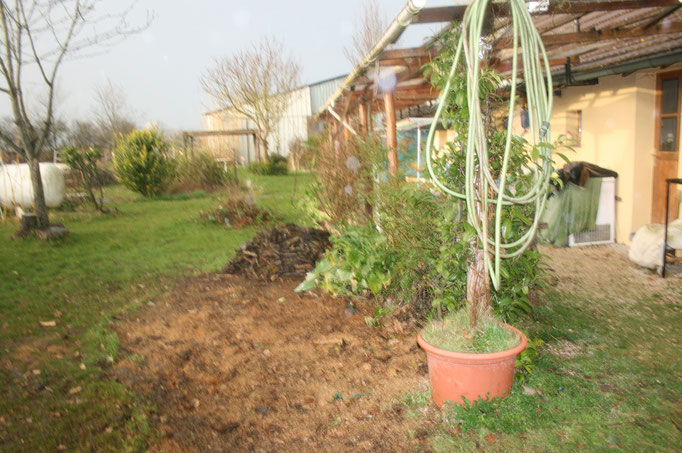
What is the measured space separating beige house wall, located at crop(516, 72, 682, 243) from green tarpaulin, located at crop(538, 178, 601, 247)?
0.41 meters

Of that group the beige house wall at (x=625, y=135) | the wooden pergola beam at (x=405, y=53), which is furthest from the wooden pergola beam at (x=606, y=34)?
the beige house wall at (x=625, y=135)

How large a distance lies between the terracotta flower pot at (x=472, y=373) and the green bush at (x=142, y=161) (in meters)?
12.7

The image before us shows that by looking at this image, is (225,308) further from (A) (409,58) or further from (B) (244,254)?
(A) (409,58)

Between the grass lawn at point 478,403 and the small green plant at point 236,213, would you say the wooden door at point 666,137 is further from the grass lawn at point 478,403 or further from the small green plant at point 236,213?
the small green plant at point 236,213

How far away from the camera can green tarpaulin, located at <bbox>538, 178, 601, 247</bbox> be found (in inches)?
284

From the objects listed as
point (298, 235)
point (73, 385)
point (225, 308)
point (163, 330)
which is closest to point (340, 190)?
point (298, 235)

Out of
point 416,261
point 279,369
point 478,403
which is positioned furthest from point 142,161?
point 478,403

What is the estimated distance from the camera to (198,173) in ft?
→ 52.0

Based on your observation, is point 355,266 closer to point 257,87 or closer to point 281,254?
point 281,254

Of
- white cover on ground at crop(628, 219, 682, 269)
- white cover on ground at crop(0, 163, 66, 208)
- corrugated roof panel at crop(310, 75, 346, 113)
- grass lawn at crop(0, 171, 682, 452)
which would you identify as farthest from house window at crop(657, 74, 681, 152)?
corrugated roof panel at crop(310, 75, 346, 113)

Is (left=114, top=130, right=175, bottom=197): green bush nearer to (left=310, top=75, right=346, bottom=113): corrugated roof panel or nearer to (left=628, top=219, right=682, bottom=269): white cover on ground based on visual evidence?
(left=628, top=219, right=682, bottom=269): white cover on ground

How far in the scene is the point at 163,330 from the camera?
4504 millimetres

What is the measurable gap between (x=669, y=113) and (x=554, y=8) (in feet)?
11.7

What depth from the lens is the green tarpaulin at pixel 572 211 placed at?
721 centimetres
